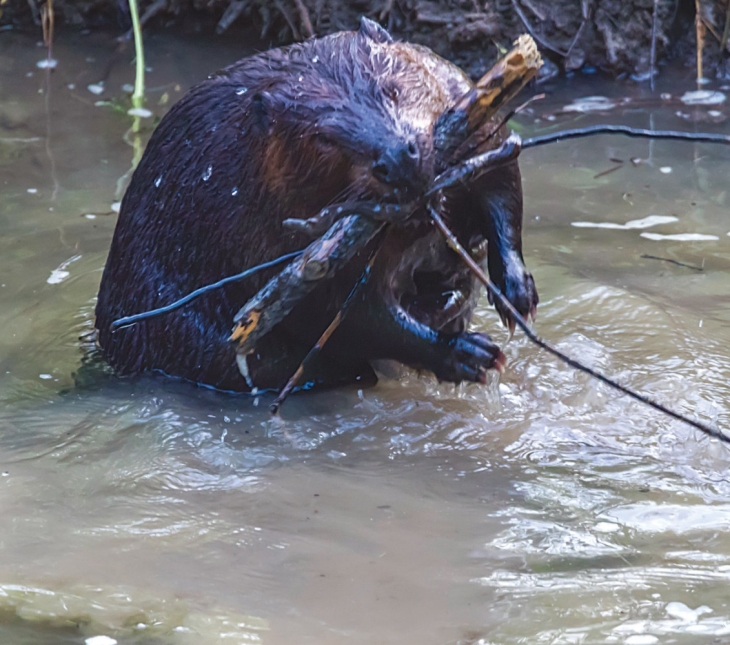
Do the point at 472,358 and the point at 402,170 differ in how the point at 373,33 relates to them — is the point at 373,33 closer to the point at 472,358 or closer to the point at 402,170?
the point at 402,170

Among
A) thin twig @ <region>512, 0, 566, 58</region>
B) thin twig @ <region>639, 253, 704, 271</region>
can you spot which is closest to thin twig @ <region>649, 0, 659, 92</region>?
thin twig @ <region>512, 0, 566, 58</region>

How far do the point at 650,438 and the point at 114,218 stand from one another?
2687 mm

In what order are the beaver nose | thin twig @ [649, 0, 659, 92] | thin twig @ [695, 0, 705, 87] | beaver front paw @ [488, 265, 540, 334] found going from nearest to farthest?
the beaver nose
beaver front paw @ [488, 265, 540, 334]
thin twig @ [695, 0, 705, 87]
thin twig @ [649, 0, 659, 92]

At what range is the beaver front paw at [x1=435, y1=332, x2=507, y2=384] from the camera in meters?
2.72

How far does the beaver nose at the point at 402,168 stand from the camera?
2324 millimetres

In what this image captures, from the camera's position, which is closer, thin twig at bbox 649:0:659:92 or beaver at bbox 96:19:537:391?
beaver at bbox 96:19:537:391

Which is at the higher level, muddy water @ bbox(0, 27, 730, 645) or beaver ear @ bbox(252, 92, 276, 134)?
beaver ear @ bbox(252, 92, 276, 134)

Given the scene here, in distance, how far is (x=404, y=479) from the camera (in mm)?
2602

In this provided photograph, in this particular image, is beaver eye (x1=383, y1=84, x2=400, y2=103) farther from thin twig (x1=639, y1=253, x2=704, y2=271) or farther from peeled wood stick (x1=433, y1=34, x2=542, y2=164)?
thin twig (x1=639, y1=253, x2=704, y2=271)

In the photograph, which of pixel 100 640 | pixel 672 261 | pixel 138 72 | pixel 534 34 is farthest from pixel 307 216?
pixel 534 34

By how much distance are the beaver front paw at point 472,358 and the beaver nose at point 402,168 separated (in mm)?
539

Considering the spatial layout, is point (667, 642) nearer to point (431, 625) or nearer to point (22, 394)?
point (431, 625)

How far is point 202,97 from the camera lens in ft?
10.4

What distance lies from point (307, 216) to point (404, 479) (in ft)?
2.41
